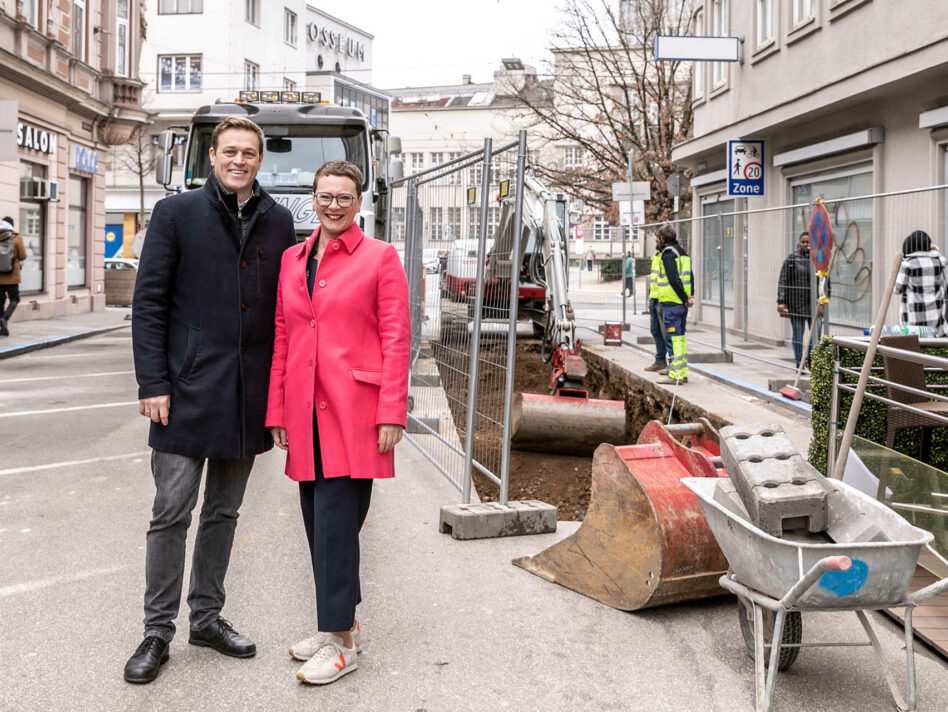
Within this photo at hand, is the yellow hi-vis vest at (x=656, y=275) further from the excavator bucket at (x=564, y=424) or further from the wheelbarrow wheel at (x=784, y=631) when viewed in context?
the wheelbarrow wheel at (x=784, y=631)

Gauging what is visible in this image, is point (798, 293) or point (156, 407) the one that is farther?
point (798, 293)

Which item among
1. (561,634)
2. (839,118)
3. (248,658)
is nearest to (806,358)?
(839,118)

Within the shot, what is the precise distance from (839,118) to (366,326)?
1350 cm

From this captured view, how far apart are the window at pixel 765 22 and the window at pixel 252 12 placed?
37.3 meters

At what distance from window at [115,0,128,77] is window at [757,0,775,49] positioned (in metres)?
19.0

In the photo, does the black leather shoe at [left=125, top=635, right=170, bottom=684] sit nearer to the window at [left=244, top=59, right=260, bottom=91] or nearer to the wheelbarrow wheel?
the wheelbarrow wheel

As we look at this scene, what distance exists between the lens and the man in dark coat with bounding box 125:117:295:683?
3.91m

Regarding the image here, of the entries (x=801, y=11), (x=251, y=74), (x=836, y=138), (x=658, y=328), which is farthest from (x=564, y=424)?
(x=251, y=74)

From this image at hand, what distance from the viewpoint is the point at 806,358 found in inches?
461

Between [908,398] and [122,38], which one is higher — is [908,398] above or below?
below

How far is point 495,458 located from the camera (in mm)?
7359

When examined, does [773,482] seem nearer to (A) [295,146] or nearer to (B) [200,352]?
(B) [200,352]

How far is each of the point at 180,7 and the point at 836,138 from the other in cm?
4137

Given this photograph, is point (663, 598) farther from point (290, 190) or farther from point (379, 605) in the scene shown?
point (290, 190)
